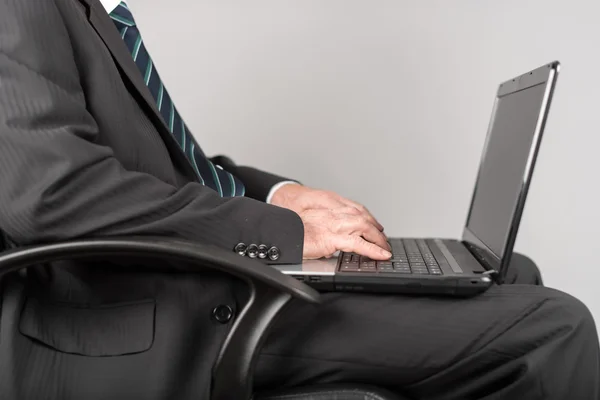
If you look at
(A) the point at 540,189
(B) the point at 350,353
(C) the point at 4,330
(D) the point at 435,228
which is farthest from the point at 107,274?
(A) the point at 540,189

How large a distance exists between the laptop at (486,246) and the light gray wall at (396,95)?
1.75 feet

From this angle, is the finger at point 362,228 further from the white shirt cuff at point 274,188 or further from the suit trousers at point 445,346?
the white shirt cuff at point 274,188

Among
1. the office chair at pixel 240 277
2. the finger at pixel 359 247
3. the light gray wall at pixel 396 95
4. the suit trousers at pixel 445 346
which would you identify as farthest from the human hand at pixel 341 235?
the light gray wall at pixel 396 95

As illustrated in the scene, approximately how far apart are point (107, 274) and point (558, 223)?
1339mm

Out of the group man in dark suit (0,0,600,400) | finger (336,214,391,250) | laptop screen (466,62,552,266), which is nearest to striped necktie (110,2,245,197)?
man in dark suit (0,0,600,400)

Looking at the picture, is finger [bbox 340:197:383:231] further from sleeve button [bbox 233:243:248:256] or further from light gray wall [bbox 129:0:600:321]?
light gray wall [bbox 129:0:600:321]

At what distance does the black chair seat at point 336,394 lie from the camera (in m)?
0.66

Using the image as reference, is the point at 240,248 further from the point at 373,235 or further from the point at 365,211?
the point at 365,211

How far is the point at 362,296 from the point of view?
2.53 feet

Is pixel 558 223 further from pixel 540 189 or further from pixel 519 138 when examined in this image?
pixel 519 138

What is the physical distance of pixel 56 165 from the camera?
2.24 feet

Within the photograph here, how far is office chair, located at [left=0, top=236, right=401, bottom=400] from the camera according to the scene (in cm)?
60

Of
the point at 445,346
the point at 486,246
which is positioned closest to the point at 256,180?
the point at 486,246

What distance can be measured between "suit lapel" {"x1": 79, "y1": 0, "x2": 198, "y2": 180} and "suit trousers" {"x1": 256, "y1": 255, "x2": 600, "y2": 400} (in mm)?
403
